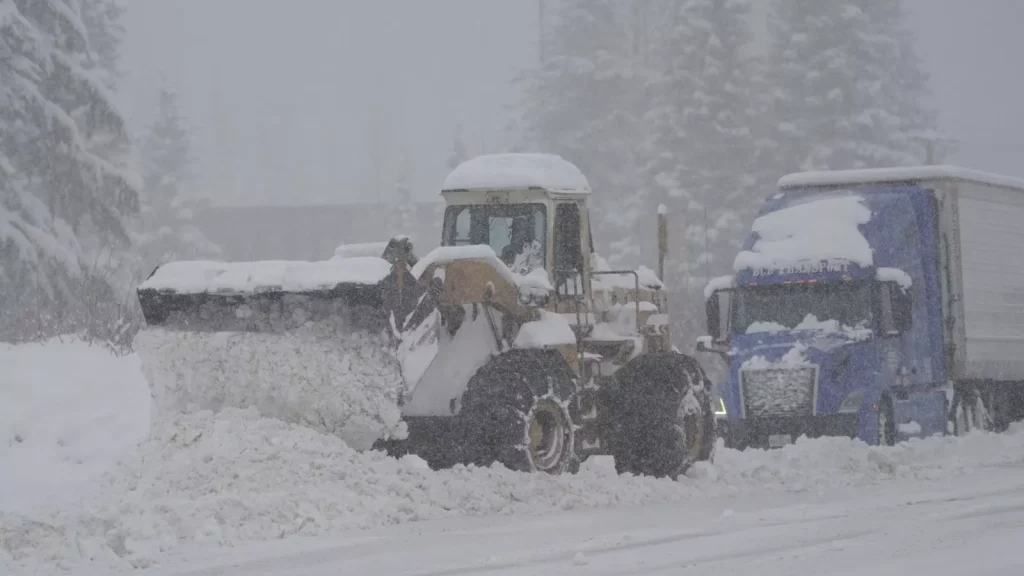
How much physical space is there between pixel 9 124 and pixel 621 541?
67.6ft

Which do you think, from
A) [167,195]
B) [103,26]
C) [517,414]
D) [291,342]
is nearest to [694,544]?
[517,414]

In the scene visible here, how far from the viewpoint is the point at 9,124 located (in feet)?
92.6

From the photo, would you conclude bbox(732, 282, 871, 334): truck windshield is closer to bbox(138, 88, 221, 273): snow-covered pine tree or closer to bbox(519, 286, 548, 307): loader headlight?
bbox(519, 286, 548, 307): loader headlight

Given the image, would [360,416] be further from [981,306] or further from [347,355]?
[981,306]

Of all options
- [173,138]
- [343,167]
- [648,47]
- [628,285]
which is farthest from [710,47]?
[343,167]

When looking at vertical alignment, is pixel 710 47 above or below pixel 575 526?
above

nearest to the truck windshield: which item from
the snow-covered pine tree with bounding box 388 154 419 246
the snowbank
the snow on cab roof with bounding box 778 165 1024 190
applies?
the snow on cab roof with bounding box 778 165 1024 190

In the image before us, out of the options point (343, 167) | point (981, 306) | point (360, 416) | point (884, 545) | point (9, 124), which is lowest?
point (884, 545)

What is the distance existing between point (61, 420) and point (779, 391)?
8.42m

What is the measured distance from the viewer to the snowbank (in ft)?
45.2

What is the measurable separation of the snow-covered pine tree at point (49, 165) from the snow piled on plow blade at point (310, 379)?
1286 cm

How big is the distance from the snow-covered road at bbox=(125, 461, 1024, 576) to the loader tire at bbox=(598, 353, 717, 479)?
1999 millimetres

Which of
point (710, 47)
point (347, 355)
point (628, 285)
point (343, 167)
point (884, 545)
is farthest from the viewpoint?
point (343, 167)

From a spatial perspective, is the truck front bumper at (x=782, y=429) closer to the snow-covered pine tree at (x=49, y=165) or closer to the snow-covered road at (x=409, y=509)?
the snow-covered road at (x=409, y=509)
